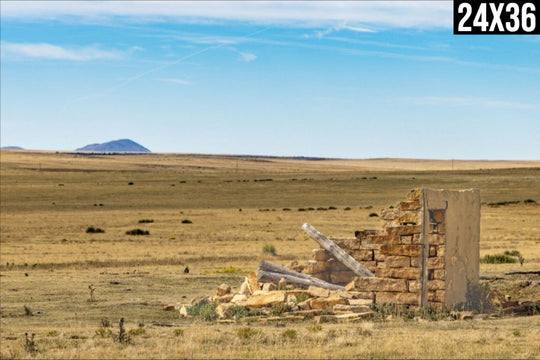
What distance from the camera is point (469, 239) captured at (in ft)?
73.3

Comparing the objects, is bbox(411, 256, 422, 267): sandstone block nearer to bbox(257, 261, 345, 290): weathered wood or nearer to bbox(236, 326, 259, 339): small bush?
bbox(257, 261, 345, 290): weathered wood

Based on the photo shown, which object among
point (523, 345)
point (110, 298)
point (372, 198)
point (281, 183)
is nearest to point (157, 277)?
point (110, 298)

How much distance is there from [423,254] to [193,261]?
18.7 m

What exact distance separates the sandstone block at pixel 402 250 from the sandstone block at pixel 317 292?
5.65ft

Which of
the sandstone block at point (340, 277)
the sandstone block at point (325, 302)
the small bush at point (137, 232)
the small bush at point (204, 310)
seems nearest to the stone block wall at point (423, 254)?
the sandstone block at point (325, 302)

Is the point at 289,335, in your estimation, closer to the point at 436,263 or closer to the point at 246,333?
the point at 246,333

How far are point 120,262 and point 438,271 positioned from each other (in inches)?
779

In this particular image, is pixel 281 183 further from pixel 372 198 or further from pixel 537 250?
pixel 537 250

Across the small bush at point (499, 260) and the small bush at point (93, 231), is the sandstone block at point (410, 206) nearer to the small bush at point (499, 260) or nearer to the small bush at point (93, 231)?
the small bush at point (499, 260)

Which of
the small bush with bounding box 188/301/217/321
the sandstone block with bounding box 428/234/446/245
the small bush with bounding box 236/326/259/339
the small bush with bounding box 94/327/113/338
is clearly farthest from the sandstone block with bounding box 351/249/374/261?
the small bush with bounding box 94/327/113/338

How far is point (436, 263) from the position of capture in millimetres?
20828

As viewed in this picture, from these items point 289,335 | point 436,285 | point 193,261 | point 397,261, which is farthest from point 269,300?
point 193,261

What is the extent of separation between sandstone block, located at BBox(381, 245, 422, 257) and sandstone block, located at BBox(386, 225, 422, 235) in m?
0.34

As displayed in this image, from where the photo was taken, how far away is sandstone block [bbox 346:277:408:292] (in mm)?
20797
